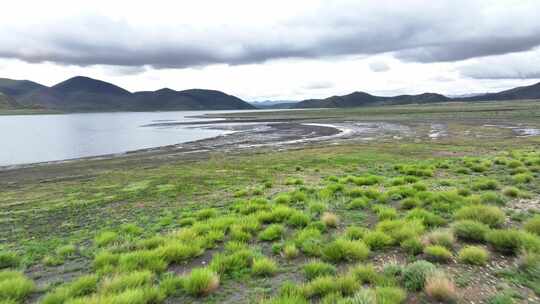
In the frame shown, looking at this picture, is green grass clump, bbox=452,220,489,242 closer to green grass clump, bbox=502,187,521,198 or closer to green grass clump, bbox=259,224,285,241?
green grass clump, bbox=259,224,285,241

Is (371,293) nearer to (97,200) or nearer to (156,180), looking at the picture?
(97,200)

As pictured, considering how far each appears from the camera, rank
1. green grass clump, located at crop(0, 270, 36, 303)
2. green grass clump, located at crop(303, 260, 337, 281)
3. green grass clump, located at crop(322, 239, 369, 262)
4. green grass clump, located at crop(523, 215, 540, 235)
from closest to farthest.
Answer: green grass clump, located at crop(0, 270, 36, 303) < green grass clump, located at crop(303, 260, 337, 281) < green grass clump, located at crop(322, 239, 369, 262) < green grass clump, located at crop(523, 215, 540, 235)

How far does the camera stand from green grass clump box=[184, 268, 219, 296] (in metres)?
4.73

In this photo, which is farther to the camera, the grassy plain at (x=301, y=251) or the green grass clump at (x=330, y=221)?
the green grass clump at (x=330, y=221)

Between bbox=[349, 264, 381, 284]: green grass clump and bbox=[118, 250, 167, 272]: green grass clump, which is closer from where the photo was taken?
bbox=[349, 264, 381, 284]: green grass clump

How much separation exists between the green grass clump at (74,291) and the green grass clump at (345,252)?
4.22 metres

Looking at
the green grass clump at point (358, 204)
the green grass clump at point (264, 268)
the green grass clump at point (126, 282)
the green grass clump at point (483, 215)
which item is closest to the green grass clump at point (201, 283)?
the green grass clump at point (126, 282)

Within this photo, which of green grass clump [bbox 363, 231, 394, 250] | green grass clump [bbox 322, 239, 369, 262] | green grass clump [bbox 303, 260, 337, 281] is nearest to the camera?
green grass clump [bbox 303, 260, 337, 281]

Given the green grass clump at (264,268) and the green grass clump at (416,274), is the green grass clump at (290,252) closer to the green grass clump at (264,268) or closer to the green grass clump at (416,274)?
the green grass clump at (264,268)

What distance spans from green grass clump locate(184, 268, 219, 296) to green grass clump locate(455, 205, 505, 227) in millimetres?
6056

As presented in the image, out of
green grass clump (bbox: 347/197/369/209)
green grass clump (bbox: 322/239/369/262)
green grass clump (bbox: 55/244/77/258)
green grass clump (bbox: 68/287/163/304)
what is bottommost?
green grass clump (bbox: 55/244/77/258)

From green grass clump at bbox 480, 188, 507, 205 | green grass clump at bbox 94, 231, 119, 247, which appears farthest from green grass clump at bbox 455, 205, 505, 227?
green grass clump at bbox 94, 231, 119, 247

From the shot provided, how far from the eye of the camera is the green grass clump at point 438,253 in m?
5.29

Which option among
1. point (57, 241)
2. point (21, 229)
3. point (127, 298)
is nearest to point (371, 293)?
point (127, 298)
